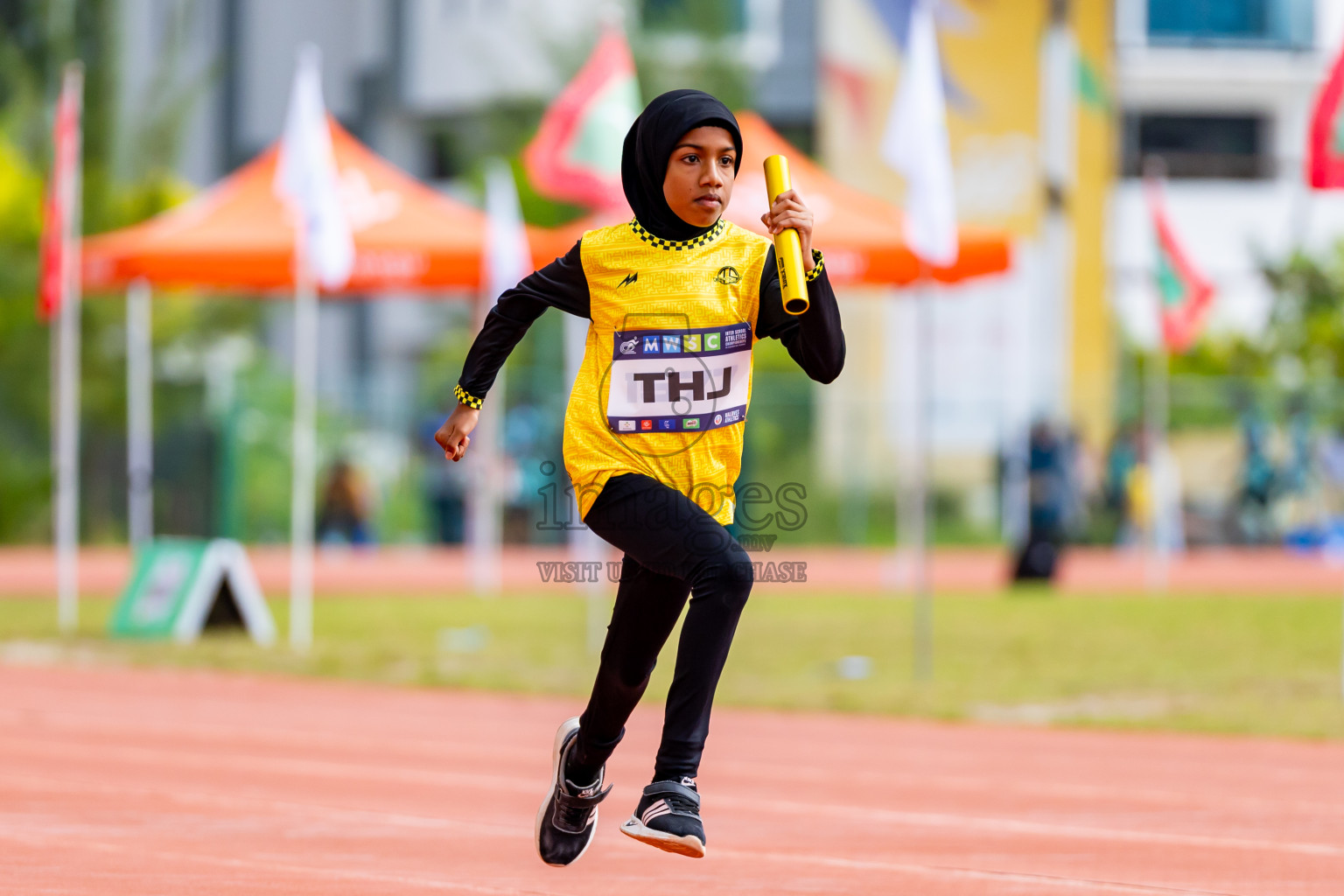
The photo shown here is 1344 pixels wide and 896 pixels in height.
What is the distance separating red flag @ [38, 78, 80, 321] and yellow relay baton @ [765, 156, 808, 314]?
11.9 meters

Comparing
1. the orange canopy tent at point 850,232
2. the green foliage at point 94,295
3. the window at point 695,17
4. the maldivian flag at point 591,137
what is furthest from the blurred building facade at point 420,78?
the maldivian flag at point 591,137

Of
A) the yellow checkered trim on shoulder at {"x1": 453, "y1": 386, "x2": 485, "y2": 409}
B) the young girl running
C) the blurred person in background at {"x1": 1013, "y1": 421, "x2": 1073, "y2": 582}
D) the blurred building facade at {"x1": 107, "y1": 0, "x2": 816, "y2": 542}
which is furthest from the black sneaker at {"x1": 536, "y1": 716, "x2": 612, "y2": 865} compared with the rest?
the blurred building facade at {"x1": 107, "y1": 0, "x2": 816, "y2": 542}

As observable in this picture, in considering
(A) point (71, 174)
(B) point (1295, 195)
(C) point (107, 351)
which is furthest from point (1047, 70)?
(A) point (71, 174)

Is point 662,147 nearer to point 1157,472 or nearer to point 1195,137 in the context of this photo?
point 1157,472

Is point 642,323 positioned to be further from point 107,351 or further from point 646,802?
point 107,351

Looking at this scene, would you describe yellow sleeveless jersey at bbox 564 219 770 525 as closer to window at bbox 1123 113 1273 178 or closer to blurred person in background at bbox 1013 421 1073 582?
blurred person in background at bbox 1013 421 1073 582

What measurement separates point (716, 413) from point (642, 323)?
0.94 feet

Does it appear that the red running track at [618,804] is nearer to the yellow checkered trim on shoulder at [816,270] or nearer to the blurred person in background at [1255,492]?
the yellow checkered trim on shoulder at [816,270]

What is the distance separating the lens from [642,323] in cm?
523

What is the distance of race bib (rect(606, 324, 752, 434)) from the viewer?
204 inches

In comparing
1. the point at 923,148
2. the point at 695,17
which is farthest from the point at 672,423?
the point at 695,17

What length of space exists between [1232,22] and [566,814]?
37.9m

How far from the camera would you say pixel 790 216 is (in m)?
4.85

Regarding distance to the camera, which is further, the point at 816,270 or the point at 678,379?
the point at 678,379
